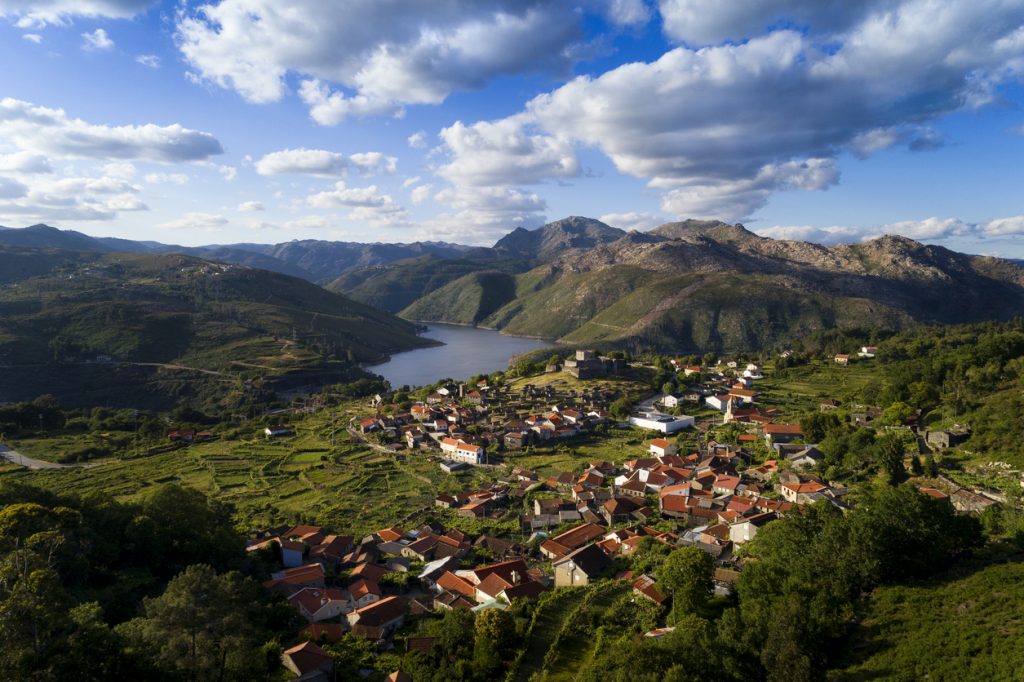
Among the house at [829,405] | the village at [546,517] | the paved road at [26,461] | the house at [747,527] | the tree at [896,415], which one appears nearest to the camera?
the village at [546,517]

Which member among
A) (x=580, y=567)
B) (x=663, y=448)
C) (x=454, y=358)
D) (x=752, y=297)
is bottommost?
(x=454, y=358)

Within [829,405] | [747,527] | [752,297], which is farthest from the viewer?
[752,297]

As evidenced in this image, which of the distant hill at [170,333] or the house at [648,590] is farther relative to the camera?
the distant hill at [170,333]

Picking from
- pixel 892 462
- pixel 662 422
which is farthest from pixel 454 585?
pixel 662 422

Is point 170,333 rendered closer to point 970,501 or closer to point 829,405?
point 829,405

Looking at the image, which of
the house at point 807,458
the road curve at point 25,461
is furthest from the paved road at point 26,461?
the house at point 807,458

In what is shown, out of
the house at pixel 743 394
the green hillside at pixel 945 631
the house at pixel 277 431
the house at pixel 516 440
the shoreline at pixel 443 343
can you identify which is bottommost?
the shoreline at pixel 443 343

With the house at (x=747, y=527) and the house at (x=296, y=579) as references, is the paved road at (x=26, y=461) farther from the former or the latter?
the house at (x=747, y=527)

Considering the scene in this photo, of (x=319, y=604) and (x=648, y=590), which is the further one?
(x=319, y=604)
